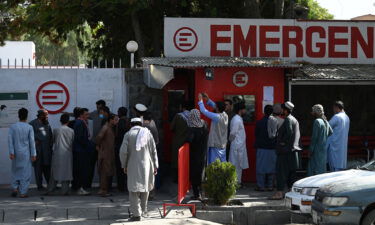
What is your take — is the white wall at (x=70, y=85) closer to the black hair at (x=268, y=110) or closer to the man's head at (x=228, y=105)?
the man's head at (x=228, y=105)

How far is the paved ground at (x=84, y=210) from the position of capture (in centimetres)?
1101

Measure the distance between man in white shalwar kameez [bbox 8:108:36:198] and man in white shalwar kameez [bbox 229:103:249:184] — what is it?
3848mm

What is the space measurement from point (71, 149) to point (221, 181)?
335 centimetres

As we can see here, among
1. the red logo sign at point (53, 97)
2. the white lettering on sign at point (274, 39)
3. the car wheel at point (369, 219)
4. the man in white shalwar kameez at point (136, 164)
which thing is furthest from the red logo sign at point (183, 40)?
the car wheel at point (369, 219)

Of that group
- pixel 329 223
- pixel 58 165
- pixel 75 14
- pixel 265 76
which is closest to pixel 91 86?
pixel 58 165

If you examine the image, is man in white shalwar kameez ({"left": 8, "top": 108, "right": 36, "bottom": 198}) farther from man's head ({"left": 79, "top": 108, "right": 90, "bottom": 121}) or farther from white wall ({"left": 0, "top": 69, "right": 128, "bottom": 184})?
white wall ({"left": 0, "top": 69, "right": 128, "bottom": 184})

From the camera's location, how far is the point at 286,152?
12.5 m

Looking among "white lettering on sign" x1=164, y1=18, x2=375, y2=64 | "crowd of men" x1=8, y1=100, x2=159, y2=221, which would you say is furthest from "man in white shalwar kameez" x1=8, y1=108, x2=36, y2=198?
"white lettering on sign" x1=164, y1=18, x2=375, y2=64

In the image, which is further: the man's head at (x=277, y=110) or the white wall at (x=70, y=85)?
the white wall at (x=70, y=85)

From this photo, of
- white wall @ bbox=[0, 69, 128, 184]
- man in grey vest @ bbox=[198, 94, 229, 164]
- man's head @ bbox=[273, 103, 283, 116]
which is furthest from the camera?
white wall @ bbox=[0, 69, 128, 184]

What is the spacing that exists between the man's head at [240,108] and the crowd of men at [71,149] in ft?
5.52

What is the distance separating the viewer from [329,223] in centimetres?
910

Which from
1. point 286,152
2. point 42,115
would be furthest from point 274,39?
point 42,115

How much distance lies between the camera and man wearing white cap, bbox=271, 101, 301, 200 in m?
12.5
